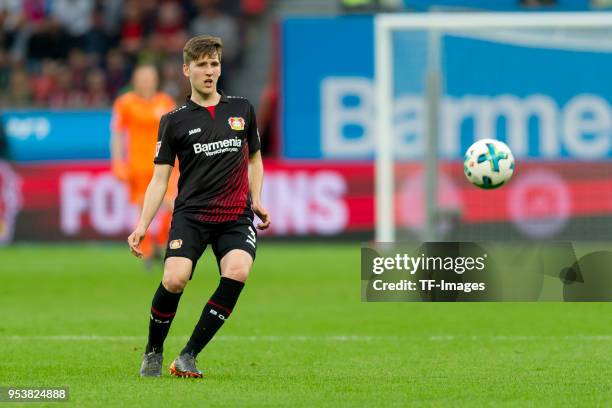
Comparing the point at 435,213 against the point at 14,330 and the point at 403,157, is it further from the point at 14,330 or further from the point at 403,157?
the point at 14,330

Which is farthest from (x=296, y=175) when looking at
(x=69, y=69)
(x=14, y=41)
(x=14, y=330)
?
(x=14, y=330)

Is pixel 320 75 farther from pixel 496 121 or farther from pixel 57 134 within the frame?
pixel 496 121

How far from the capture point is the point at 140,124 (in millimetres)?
16297

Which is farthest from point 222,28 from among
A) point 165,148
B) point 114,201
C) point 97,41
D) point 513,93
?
point 165,148

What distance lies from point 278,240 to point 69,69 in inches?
226

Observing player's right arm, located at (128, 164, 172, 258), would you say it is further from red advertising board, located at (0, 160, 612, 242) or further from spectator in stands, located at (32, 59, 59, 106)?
spectator in stands, located at (32, 59, 59, 106)

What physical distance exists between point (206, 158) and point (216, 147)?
88mm

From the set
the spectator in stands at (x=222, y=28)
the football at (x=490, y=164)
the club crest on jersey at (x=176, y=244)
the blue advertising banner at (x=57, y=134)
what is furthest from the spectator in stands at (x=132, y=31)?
the club crest on jersey at (x=176, y=244)

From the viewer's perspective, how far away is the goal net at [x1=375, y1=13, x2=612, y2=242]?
50.0 feet

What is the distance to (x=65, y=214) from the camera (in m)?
20.0

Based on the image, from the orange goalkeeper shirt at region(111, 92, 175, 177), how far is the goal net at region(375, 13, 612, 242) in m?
2.59

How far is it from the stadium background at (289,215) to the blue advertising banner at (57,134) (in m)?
0.03

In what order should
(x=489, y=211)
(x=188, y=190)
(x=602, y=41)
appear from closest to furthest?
(x=188, y=190) → (x=602, y=41) → (x=489, y=211)

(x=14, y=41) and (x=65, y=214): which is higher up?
(x=14, y=41)
